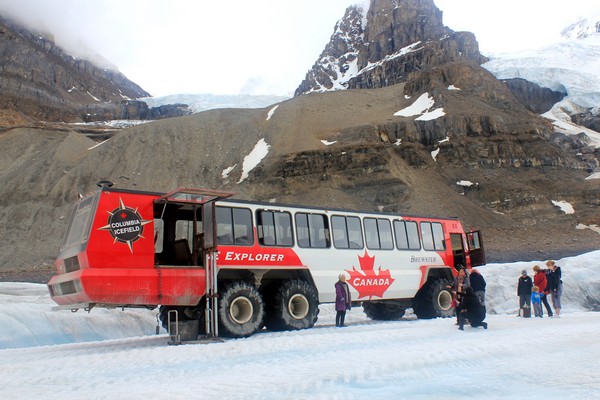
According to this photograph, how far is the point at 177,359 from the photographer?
29.3 feet

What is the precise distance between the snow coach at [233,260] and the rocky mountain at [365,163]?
101 feet

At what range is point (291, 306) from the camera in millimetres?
13695

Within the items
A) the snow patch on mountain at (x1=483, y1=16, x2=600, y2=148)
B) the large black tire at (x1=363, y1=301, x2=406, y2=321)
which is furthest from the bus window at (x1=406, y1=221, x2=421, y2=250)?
the snow patch on mountain at (x1=483, y1=16, x2=600, y2=148)

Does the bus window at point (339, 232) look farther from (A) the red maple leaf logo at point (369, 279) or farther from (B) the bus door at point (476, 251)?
(B) the bus door at point (476, 251)

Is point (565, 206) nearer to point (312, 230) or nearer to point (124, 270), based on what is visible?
point (312, 230)

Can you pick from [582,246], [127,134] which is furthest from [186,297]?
[127,134]

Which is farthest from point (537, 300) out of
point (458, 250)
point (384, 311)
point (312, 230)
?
point (312, 230)

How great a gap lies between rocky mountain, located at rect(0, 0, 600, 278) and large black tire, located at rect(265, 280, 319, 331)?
33.8 m

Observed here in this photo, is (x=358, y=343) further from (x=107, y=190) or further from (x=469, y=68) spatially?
(x=469, y=68)

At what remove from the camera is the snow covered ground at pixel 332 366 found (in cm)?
609

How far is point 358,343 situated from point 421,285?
733cm

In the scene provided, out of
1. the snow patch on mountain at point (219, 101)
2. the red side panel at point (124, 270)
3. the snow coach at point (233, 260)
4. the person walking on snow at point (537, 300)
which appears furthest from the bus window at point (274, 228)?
the snow patch on mountain at point (219, 101)

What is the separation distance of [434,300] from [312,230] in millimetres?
4906

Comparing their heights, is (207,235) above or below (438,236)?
below
